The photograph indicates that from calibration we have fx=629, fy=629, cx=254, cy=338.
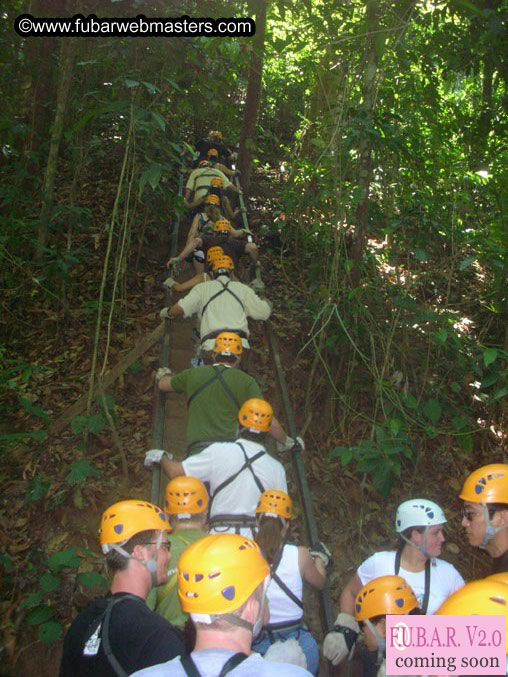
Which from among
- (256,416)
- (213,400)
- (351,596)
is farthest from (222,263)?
(351,596)

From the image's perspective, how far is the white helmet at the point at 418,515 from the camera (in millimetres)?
3959

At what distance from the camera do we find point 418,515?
→ 3988mm

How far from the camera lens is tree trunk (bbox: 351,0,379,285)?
6633mm

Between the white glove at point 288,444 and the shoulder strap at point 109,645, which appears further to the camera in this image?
the white glove at point 288,444

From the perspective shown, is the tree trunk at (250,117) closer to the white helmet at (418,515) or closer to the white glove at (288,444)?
the white glove at (288,444)

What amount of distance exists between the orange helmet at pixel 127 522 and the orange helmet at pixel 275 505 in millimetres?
823

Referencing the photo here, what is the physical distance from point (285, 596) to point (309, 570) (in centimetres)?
26

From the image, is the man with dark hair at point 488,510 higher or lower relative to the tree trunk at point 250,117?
lower

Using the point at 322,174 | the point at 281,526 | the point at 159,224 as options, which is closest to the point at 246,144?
the point at 159,224

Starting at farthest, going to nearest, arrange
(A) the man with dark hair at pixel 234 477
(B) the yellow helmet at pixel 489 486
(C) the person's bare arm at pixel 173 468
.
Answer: (C) the person's bare arm at pixel 173 468 → (A) the man with dark hair at pixel 234 477 → (B) the yellow helmet at pixel 489 486

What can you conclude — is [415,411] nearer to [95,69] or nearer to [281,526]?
[281,526]

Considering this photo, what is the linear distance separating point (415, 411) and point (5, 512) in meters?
4.56

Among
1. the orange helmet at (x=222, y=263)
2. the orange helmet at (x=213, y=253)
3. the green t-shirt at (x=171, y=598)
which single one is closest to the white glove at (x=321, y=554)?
the green t-shirt at (x=171, y=598)

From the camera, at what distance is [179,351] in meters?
8.41
